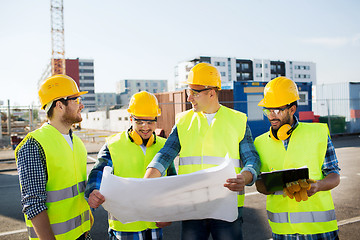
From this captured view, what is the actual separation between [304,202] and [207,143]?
0.93 meters

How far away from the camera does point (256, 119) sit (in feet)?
54.8

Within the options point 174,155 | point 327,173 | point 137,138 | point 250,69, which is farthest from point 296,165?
point 250,69

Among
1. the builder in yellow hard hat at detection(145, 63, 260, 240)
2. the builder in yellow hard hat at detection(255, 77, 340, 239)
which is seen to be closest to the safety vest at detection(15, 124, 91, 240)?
the builder in yellow hard hat at detection(145, 63, 260, 240)

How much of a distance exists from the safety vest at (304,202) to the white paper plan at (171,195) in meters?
0.65

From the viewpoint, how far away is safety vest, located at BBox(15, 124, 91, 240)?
7.07 ft

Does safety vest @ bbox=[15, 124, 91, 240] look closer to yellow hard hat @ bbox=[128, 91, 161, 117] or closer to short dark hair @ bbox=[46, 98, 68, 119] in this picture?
short dark hair @ bbox=[46, 98, 68, 119]

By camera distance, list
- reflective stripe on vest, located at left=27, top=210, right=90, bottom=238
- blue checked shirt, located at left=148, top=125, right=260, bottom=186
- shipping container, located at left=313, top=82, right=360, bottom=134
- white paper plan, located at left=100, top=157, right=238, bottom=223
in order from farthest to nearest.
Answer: shipping container, located at left=313, top=82, right=360, bottom=134 → blue checked shirt, located at left=148, top=125, right=260, bottom=186 → reflective stripe on vest, located at left=27, top=210, right=90, bottom=238 → white paper plan, located at left=100, top=157, right=238, bottom=223

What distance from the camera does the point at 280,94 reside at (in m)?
2.58

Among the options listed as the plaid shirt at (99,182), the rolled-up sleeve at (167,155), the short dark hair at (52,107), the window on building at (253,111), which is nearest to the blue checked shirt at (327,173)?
the rolled-up sleeve at (167,155)

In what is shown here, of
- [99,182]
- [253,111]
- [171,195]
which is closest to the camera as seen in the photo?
[171,195]

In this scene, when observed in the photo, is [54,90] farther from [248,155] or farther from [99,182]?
[248,155]

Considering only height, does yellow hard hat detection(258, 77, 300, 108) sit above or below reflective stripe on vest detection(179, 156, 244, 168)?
above

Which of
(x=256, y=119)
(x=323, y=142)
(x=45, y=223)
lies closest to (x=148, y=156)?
(x=45, y=223)

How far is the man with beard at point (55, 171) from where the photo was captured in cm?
200
